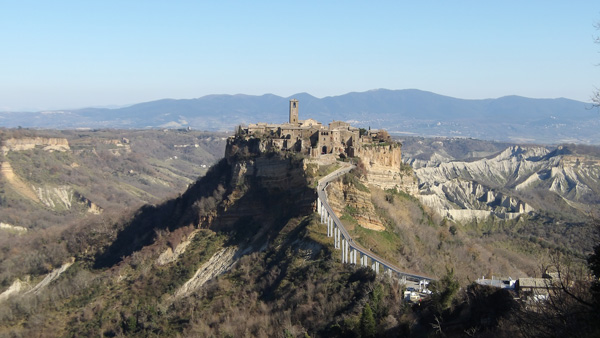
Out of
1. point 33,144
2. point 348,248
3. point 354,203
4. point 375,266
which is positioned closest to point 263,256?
point 354,203

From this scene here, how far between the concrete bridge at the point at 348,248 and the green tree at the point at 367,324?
4.76 meters

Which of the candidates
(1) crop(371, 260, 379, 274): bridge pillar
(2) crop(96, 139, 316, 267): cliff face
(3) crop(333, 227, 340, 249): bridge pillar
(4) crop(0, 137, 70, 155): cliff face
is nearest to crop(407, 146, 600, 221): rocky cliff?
(2) crop(96, 139, 316, 267): cliff face

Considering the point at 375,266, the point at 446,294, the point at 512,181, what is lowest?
the point at 512,181

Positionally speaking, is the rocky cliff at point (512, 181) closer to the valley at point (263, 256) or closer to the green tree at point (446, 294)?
the valley at point (263, 256)

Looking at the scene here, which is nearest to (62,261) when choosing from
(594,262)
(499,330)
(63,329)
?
Answer: (63,329)

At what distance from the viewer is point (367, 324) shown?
2184 cm

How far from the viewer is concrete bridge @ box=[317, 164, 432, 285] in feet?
88.5

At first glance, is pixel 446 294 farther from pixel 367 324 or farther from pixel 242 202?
pixel 242 202

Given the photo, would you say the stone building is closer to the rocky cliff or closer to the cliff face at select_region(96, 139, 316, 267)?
the cliff face at select_region(96, 139, 316, 267)

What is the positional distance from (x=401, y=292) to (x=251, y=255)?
1305cm

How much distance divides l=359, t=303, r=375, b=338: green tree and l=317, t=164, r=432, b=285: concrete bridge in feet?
15.6

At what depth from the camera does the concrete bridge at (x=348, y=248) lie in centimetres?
2697

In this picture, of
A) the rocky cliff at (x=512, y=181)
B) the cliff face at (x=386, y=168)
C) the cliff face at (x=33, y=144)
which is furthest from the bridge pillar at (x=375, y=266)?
the cliff face at (x=33, y=144)

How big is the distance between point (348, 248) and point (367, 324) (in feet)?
28.5
